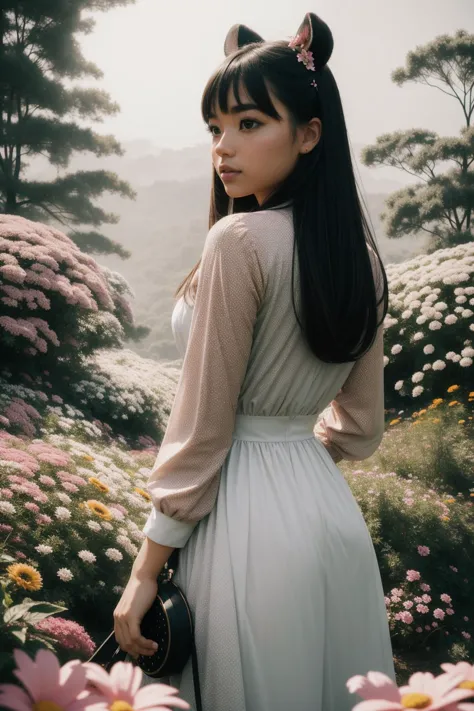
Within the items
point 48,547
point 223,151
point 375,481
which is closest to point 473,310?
point 375,481

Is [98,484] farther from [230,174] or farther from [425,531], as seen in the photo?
[230,174]

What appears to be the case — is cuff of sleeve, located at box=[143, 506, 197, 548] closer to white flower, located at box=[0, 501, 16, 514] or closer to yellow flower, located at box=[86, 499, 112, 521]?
white flower, located at box=[0, 501, 16, 514]

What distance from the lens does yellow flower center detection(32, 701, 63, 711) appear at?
48 centimetres

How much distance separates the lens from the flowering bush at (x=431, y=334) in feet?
17.9

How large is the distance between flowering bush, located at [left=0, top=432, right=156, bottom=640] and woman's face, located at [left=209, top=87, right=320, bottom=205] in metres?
1.39

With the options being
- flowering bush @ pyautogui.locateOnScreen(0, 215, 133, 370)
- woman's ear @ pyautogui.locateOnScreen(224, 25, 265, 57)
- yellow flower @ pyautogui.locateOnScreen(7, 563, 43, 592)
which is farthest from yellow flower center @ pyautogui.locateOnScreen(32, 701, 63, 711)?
Answer: flowering bush @ pyautogui.locateOnScreen(0, 215, 133, 370)

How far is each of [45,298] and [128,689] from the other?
4275 mm

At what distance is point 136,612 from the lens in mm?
1096

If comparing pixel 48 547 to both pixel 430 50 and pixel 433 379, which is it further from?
pixel 430 50

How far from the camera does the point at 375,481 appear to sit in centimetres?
416

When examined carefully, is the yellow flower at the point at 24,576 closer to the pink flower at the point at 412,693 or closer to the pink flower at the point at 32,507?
the pink flower at the point at 32,507

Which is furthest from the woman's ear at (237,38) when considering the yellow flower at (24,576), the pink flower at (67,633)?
the pink flower at (67,633)

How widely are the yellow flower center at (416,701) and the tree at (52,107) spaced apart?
40.4ft

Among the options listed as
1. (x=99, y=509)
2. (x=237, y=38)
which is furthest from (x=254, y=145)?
(x=99, y=509)
